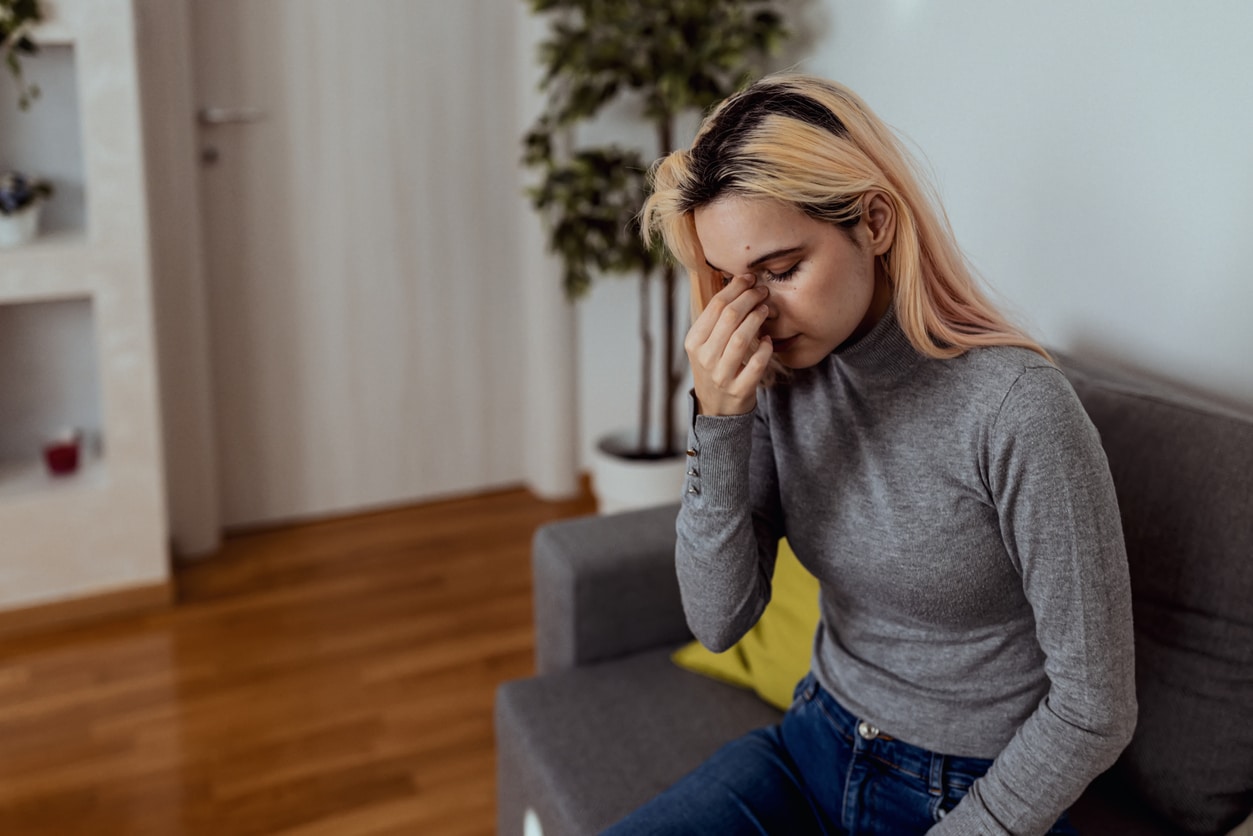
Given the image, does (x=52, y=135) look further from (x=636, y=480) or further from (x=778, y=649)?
(x=778, y=649)

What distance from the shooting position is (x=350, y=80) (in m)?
3.10

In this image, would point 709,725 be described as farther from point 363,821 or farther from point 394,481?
point 394,481

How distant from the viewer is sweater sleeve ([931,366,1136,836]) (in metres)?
1.07

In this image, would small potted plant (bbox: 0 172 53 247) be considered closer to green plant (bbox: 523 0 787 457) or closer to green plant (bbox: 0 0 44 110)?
green plant (bbox: 0 0 44 110)

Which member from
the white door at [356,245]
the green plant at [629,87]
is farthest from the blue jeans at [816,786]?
the white door at [356,245]

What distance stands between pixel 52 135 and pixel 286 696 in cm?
139

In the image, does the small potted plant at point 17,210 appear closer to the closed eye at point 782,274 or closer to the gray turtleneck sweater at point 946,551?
the gray turtleneck sweater at point 946,551

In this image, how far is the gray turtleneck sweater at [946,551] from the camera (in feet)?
3.56

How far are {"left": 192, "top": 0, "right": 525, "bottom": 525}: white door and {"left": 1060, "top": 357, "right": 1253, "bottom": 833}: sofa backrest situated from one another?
226 centimetres

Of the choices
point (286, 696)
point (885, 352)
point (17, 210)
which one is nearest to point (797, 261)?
point (885, 352)

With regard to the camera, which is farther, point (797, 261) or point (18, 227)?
point (18, 227)

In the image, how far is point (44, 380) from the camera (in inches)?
114

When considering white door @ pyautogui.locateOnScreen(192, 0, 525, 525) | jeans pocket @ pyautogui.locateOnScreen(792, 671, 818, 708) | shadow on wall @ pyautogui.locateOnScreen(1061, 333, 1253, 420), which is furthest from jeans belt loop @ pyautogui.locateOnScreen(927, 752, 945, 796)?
white door @ pyautogui.locateOnScreen(192, 0, 525, 525)

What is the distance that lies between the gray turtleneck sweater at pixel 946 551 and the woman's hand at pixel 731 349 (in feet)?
0.08
